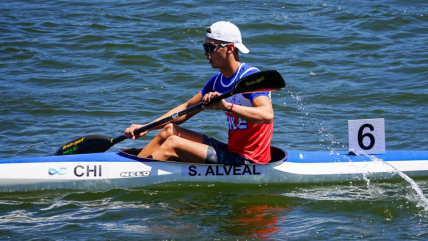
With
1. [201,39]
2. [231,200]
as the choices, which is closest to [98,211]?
[231,200]

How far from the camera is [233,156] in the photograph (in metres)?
5.21

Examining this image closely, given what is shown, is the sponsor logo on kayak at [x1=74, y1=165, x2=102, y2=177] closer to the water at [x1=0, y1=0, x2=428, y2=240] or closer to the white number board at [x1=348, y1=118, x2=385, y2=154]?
the water at [x1=0, y1=0, x2=428, y2=240]

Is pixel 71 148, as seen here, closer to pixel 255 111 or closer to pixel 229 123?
pixel 229 123

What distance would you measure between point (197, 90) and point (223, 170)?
Answer: 429cm

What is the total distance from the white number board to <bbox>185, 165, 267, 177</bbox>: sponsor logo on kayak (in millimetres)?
991

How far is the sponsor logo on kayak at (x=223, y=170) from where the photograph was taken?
17.3ft

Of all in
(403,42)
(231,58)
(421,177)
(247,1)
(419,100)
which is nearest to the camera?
(231,58)

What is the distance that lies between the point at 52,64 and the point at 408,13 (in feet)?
27.5

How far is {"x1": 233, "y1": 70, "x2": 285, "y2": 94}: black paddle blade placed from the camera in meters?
4.70

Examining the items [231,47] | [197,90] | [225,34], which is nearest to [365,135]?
[231,47]

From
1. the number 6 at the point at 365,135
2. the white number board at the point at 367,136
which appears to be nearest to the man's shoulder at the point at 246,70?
the white number board at the point at 367,136

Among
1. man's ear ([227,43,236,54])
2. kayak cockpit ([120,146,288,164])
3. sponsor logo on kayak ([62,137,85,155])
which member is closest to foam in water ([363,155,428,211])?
kayak cockpit ([120,146,288,164])

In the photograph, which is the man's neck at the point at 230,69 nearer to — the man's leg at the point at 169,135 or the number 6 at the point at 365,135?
the man's leg at the point at 169,135

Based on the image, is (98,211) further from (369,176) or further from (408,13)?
(408,13)
